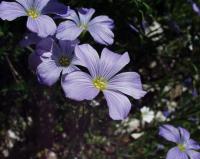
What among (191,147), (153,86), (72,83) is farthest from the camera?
(153,86)

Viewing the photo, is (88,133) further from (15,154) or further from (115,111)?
(115,111)

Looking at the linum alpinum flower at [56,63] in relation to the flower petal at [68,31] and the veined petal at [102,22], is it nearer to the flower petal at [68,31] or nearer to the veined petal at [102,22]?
the flower petal at [68,31]

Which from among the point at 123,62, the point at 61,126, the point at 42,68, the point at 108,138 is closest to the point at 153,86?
the point at 108,138

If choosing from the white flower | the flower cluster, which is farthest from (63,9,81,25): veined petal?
the white flower

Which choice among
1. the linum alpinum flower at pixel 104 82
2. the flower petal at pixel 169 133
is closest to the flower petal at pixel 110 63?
the linum alpinum flower at pixel 104 82

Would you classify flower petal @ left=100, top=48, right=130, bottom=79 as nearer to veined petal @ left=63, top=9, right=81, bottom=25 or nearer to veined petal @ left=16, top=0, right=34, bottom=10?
veined petal @ left=63, top=9, right=81, bottom=25
